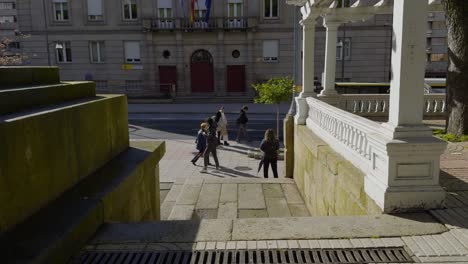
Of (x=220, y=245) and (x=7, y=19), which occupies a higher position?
(x=7, y=19)

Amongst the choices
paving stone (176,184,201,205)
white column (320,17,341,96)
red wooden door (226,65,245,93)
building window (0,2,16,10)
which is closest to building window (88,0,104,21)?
red wooden door (226,65,245,93)

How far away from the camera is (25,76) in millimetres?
5273

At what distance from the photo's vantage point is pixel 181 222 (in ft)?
14.4

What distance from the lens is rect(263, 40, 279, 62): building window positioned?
33.8 m

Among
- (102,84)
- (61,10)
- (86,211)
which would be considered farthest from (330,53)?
(61,10)

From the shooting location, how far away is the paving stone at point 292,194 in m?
8.69

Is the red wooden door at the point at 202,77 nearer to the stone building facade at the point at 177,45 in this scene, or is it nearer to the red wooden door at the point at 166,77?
the stone building facade at the point at 177,45

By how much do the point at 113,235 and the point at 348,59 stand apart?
32.3 meters

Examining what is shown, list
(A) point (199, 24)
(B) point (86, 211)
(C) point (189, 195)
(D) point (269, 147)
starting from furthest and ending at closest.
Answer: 1. (A) point (199, 24)
2. (D) point (269, 147)
3. (C) point (189, 195)
4. (B) point (86, 211)

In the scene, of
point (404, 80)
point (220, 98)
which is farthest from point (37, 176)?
point (220, 98)

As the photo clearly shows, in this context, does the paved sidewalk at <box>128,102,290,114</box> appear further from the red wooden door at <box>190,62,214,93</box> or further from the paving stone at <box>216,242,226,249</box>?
the paving stone at <box>216,242,226,249</box>

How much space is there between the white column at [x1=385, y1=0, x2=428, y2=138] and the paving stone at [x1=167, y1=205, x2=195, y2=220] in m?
4.48

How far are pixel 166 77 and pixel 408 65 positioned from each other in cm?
3174

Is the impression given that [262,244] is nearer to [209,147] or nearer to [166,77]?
[209,147]
